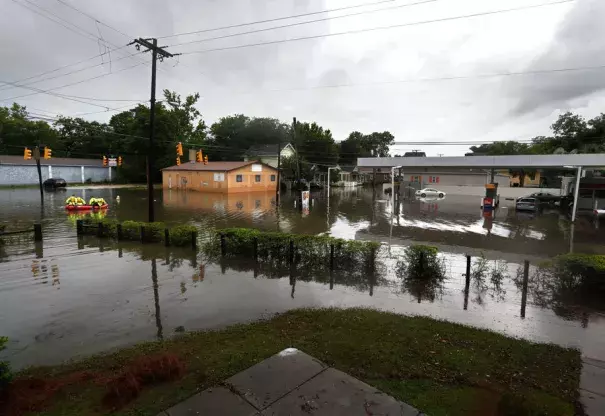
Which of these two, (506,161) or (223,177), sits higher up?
(506,161)

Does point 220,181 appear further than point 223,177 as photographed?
Yes

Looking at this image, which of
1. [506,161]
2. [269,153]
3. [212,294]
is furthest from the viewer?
[269,153]

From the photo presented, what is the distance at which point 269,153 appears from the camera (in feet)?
186

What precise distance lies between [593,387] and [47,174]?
6394 cm

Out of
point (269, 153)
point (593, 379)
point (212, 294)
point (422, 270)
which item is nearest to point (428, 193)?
point (269, 153)

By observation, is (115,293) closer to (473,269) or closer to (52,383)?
(52,383)

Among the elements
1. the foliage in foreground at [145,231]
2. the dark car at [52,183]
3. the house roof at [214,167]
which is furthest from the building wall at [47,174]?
the foliage in foreground at [145,231]

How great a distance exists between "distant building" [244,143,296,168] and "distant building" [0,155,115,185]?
1011 inches

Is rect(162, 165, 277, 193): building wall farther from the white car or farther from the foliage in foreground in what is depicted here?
the foliage in foreground

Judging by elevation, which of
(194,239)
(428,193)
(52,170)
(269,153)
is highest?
(269,153)

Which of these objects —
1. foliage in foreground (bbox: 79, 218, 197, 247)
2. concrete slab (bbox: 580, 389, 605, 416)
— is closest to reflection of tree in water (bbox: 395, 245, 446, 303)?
concrete slab (bbox: 580, 389, 605, 416)

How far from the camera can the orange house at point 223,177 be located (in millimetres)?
41812

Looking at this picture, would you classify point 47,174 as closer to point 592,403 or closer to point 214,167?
point 214,167

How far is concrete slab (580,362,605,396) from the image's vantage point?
4.54 meters
